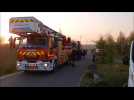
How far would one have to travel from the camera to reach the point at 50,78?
11820 mm

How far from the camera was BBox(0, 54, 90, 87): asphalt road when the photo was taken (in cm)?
1045

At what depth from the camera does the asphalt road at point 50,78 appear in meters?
10.5

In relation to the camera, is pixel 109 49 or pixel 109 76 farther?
pixel 109 49

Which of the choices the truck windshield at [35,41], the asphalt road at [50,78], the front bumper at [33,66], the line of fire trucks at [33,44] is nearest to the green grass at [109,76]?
the asphalt road at [50,78]

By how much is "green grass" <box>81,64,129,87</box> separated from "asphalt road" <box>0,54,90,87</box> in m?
0.32

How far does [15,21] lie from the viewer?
1122cm

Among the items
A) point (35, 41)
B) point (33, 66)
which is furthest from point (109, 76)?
point (35, 41)

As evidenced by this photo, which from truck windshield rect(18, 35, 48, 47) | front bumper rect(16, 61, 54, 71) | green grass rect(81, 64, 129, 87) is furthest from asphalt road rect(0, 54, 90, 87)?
truck windshield rect(18, 35, 48, 47)

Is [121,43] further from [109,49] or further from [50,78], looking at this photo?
[50,78]

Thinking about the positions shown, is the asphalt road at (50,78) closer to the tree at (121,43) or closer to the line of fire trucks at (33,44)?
the line of fire trucks at (33,44)

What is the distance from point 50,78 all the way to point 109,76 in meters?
2.12

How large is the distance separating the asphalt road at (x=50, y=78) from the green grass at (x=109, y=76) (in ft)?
1.05

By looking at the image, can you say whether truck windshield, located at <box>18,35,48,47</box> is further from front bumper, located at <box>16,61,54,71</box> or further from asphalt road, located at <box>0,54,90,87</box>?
asphalt road, located at <box>0,54,90,87</box>
